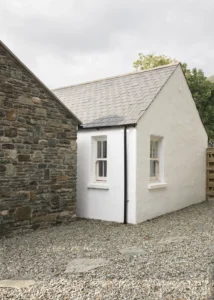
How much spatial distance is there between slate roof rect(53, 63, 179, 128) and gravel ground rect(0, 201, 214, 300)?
335cm

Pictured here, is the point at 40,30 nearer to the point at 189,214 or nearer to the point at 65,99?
the point at 65,99

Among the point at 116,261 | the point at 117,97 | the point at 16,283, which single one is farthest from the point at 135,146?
the point at 16,283

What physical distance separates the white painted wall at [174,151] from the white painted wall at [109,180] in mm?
220

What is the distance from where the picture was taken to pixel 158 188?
10.6 m

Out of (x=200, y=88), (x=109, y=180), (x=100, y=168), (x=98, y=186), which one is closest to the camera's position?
(x=109, y=180)

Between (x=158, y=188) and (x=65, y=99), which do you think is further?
(x=65, y=99)

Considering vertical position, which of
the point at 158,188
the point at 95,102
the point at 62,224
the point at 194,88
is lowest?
the point at 62,224

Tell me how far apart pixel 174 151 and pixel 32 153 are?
556cm

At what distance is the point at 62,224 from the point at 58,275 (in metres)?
4.33

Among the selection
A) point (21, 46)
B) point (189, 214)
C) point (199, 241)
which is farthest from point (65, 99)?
point (199, 241)

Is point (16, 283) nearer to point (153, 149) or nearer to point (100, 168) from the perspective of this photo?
point (100, 168)

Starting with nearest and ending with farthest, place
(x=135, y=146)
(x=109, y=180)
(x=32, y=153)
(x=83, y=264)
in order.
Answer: (x=83, y=264) → (x=32, y=153) → (x=135, y=146) → (x=109, y=180)

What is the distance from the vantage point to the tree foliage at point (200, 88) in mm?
24688

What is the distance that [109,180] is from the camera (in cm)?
998
